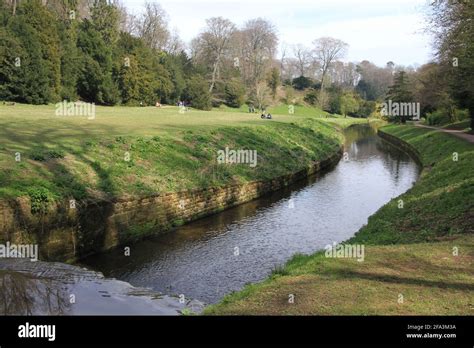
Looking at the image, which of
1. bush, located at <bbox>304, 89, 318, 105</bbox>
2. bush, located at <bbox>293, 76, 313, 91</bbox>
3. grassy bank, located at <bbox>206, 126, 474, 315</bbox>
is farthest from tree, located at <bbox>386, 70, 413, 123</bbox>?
grassy bank, located at <bbox>206, 126, 474, 315</bbox>

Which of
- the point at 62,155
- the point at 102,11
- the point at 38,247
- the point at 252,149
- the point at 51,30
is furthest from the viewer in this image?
the point at 102,11

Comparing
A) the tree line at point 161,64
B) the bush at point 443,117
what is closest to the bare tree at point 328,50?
the tree line at point 161,64

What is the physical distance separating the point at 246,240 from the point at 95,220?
5.44 metres

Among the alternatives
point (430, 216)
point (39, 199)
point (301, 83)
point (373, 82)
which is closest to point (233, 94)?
point (301, 83)

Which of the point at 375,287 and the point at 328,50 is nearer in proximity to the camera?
the point at 375,287

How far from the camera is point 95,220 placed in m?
14.7

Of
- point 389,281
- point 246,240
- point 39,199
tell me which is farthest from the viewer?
point 246,240

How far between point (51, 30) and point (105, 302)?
1792 inches

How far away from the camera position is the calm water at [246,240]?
495 inches

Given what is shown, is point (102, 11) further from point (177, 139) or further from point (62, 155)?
point (62, 155)

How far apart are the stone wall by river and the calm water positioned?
20.1 inches

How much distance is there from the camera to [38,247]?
12938 millimetres

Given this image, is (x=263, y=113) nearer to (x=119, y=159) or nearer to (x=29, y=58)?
(x=29, y=58)

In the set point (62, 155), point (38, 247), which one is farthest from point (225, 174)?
point (38, 247)
